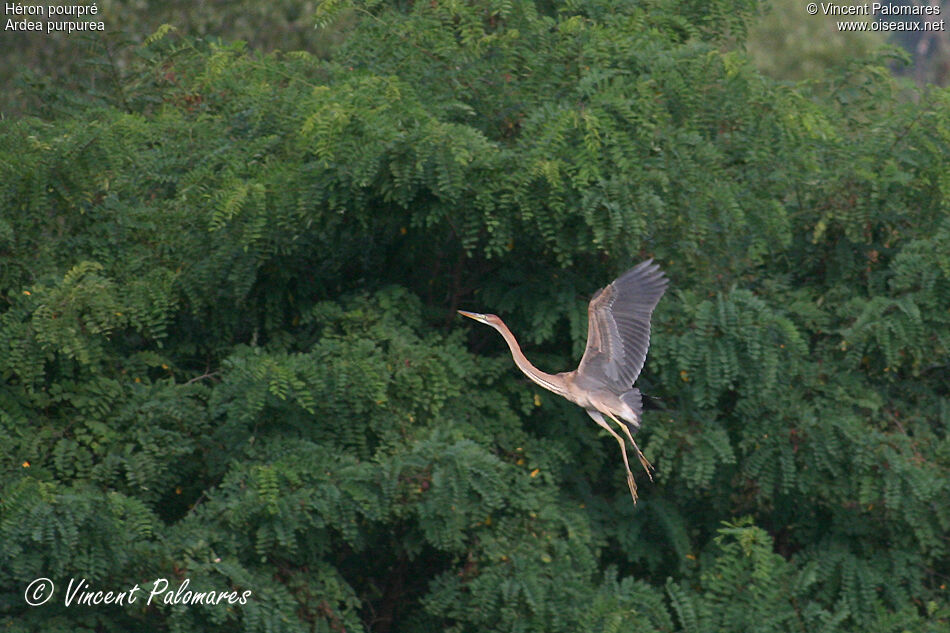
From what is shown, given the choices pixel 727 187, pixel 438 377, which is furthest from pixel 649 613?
pixel 727 187

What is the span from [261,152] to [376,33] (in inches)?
45.4

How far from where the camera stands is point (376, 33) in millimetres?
8711

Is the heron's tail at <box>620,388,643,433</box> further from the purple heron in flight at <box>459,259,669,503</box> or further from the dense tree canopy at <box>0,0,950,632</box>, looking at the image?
the dense tree canopy at <box>0,0,950,632</box>

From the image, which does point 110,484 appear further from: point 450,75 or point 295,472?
point 450,75

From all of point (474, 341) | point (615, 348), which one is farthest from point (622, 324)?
point (474, 341)

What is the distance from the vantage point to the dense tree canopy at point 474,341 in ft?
24.0

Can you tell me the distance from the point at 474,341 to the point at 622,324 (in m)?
2.11

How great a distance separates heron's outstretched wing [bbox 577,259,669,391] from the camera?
651 centimetres

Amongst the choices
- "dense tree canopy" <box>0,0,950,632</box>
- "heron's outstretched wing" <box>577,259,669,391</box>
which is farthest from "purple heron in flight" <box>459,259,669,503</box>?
"dense tree canopy" <box>0,0,950,632</box>

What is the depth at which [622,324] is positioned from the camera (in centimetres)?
660

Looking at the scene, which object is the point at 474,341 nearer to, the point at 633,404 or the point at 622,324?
the point at 633,404

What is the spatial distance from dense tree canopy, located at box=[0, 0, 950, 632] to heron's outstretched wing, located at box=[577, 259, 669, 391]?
91 centimetres

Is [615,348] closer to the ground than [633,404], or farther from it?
farther from it

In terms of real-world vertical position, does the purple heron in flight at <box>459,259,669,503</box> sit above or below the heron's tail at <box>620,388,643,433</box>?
above
